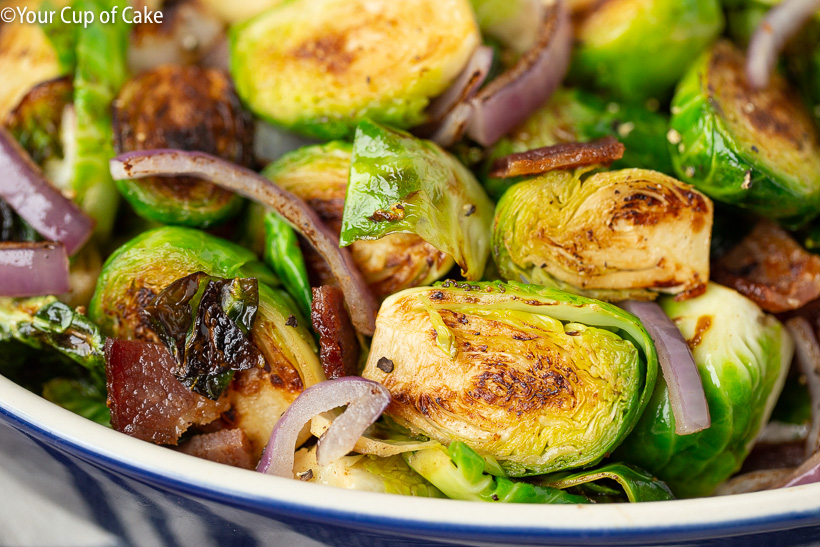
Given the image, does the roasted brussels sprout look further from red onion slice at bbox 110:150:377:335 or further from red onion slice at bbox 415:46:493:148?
red onion slice at bbox 415:46:493:148

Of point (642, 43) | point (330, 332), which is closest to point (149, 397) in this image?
point (330, 332)

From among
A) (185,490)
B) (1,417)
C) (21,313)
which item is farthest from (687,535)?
(21,313)

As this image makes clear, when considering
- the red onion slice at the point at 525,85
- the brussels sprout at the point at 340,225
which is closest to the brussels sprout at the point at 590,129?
the red onion slice at the point at 525,85

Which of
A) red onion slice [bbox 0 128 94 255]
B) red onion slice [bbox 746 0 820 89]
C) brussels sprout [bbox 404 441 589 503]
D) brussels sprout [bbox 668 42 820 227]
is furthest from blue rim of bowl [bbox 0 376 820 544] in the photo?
red onion slice [bbox 746 0 820 89]

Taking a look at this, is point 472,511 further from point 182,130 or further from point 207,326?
point 182,130

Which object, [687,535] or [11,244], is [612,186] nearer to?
[687,535]

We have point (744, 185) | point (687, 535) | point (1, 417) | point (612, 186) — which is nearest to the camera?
point (687, 535)

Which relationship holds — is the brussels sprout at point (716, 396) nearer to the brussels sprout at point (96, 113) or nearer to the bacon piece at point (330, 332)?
the bacon piece at point (330, 332)
